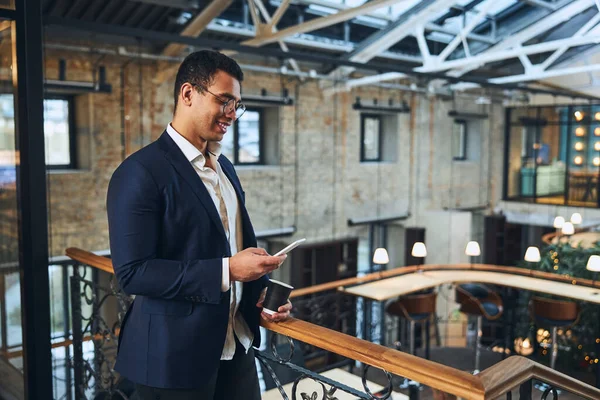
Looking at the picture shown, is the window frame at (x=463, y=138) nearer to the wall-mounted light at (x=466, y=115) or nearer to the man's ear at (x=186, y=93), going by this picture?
the wall-mounted light at (x=466, y=115)

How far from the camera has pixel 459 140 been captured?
14445 mm

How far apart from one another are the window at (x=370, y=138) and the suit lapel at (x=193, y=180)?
10556 mm

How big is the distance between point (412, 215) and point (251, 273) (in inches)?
444

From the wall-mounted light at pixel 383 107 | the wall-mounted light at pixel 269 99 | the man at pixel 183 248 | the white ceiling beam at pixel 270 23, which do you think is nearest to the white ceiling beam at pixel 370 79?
the wall-mounted light at pixel 383 107

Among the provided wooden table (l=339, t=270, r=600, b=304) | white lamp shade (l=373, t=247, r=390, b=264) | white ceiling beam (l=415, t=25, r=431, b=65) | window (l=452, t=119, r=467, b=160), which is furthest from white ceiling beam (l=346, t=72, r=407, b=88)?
window (l=452, t=119, r=467, b=160)

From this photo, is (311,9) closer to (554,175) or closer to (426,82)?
(426,82)

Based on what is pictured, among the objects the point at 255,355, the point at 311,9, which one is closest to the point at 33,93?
the point at 255,355

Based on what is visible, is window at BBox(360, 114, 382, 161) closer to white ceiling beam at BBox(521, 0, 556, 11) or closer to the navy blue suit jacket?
white ceiling beam at BBox(521, 0, 556, 11)

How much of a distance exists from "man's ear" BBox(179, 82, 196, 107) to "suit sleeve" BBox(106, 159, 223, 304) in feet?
0.79

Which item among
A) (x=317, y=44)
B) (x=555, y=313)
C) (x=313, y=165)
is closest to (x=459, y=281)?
(x=555, y=313)

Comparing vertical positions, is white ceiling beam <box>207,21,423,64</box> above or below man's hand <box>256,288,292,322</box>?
above

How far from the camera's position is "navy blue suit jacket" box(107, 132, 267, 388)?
1545 mm

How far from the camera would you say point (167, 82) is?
8.63m

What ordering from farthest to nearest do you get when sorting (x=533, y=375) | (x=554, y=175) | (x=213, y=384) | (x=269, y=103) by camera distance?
(x=554, y=175) < (x=269, y=103) < (x=213, y=384) < (x=533, y=375)
